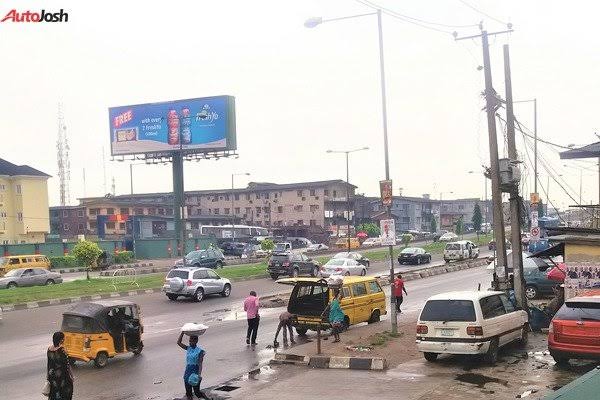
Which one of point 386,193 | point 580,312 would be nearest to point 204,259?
point 386,193

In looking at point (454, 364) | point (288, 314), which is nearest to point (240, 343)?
point (288, 314)

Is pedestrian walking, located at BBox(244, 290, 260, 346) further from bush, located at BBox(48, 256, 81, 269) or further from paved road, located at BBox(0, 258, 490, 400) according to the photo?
bush, located at BBox(48, 256, 81, 269)

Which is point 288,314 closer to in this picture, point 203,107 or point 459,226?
point 203,107

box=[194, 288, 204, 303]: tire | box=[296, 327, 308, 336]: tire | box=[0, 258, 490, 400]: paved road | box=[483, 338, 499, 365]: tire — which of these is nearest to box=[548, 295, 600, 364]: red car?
box=[483, 338, 499, 365]: tire

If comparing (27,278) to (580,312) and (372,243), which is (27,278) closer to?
(580,312)

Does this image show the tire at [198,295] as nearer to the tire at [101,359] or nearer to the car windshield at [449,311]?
the tire at [101,359]

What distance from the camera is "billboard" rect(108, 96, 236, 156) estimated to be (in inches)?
2493

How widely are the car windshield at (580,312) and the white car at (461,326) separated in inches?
61.9

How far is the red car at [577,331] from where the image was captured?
494 inches

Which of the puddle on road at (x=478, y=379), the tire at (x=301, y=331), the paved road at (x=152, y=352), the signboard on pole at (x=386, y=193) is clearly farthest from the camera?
the tire at (x=301, y=331)

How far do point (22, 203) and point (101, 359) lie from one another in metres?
65.1

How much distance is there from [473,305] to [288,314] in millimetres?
5467

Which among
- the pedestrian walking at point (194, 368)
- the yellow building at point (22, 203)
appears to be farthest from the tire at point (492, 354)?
the yellow building at point (22, 203)

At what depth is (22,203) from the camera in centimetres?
7412
